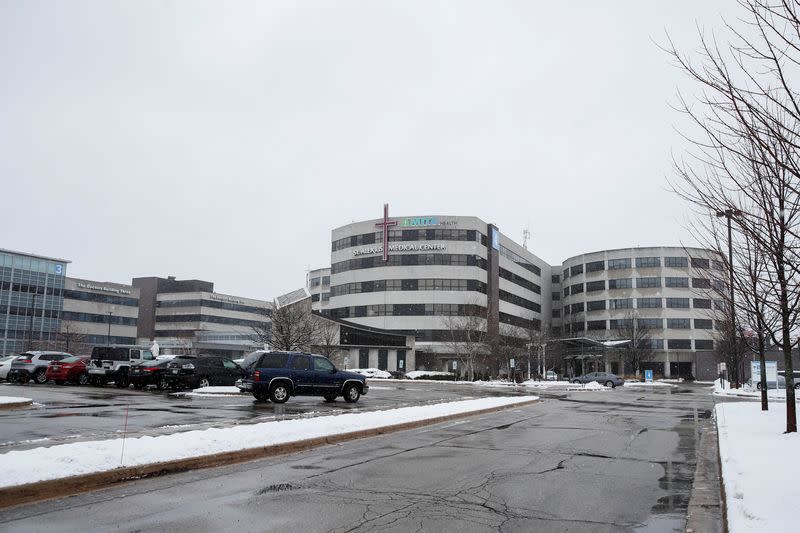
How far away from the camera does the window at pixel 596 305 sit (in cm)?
10528

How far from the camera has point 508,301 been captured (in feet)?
315

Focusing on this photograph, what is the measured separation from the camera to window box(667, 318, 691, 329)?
97.9 m

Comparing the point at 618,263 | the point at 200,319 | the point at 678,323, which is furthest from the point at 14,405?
the point at 200,319

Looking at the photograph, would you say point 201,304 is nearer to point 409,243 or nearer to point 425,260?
point 409,243

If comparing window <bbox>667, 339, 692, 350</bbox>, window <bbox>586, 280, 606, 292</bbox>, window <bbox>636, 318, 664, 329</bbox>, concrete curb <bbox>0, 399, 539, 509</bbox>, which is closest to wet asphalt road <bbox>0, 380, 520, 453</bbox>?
concrete curb <bbox>0, 399, 539, 509</bbox>

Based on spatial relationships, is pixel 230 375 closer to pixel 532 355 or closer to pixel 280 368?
pixel 280 368

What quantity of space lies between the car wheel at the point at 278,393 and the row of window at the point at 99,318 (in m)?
85.9

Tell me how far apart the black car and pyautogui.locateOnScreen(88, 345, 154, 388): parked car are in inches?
144

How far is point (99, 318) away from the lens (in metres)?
106

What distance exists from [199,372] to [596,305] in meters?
88.9

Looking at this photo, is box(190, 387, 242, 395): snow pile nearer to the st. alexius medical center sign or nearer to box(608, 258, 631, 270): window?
the st. alexius medical center sign

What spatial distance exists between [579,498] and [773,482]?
7.26 feet

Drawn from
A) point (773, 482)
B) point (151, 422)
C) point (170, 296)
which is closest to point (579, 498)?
point (773, 482)

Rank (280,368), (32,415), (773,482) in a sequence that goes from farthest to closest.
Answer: (280,368)
(32,415)
(773,482)
